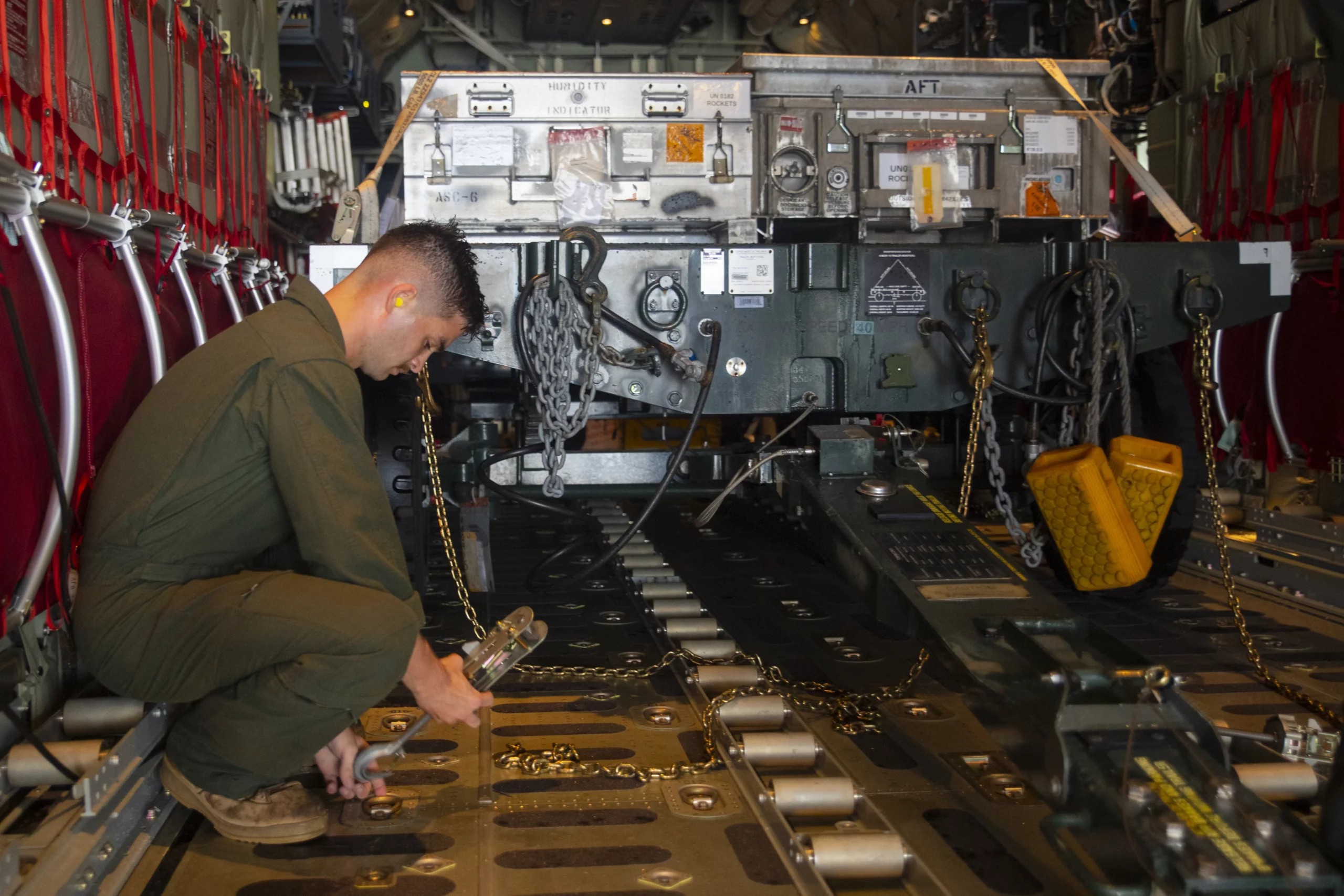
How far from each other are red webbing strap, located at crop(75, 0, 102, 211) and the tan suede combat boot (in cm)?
194

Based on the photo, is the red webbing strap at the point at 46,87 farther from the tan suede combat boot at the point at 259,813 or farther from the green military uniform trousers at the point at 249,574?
the tan suede combat boot at the point at 259,813

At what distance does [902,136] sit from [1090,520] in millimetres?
3067

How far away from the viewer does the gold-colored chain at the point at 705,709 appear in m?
2.65

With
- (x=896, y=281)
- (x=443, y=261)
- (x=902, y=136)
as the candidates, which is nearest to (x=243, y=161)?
(x=902, y=136)

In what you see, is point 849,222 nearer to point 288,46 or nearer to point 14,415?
point 288,46

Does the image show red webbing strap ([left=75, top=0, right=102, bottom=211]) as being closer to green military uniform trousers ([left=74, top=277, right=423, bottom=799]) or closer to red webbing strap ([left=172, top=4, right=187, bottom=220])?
red webbing strap ([left=172, top=4, right=187, bottom=220])

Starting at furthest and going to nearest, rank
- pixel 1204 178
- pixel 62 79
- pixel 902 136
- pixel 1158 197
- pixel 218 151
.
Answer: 1. pixel 1204 178
2. pixel 902 136
3. pixel 218 151
4. pixel 1158 197
5. pixel 62 79

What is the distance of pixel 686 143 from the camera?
5.62 meters

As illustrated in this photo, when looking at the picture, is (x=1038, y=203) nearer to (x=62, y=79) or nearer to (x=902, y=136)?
(x=902, y=136)

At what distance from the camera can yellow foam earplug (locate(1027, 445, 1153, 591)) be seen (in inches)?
140

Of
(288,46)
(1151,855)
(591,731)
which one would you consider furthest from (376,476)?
(288,46)

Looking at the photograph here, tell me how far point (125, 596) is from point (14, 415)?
0.50m

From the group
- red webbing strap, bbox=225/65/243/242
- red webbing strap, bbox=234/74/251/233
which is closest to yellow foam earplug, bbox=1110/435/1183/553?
red webbing strap, bbox=225/65/243/242

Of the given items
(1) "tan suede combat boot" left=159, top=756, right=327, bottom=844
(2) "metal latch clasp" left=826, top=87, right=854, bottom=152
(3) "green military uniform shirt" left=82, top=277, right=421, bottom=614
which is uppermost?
(2) "metal latch clasp" left=826, top=87, right=854, bottom=152
